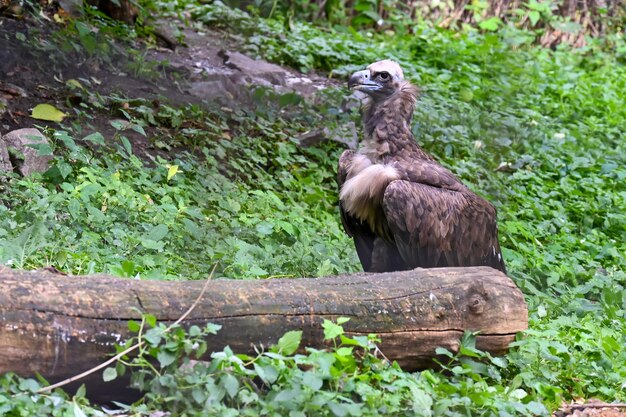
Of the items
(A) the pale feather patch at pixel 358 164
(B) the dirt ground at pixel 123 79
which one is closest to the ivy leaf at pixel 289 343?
(A) the pale feather patch at pixel 358 164

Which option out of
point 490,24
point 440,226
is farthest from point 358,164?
point 490,24

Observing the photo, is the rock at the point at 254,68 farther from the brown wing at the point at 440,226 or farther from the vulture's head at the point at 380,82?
the brown wing at the point at 440,226

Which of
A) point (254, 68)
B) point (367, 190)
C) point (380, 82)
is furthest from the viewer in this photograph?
point (254, 68)

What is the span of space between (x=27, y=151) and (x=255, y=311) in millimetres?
3451

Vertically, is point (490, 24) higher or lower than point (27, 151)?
lower

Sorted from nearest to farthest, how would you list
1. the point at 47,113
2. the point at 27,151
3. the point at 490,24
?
1. the point at 27,151
2. the point at 47,113
3. the point at 490,24

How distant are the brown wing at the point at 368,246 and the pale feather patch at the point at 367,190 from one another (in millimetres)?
135

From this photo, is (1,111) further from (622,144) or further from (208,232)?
(622,144)

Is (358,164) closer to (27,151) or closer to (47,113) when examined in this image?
(27,151)

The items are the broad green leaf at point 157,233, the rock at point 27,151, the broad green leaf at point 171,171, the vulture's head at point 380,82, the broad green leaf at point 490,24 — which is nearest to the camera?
the broad green leaf at point 157,233

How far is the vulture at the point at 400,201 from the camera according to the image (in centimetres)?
563

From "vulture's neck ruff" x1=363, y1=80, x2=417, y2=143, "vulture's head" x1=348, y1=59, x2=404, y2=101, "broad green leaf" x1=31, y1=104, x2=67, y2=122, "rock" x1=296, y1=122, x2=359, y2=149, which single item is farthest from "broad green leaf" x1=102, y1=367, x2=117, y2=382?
"rock" x1=296, y1=122, x2=359, y2=149

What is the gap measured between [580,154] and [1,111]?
565 centimetres

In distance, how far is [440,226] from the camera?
575 centimetres
